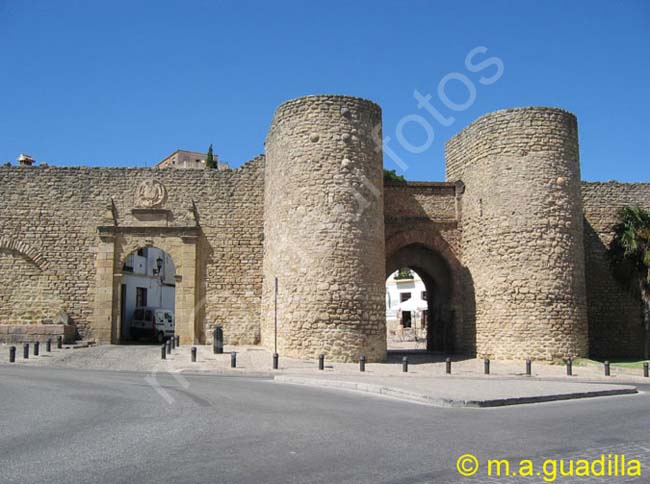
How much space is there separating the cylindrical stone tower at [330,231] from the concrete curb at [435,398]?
5.69 metres

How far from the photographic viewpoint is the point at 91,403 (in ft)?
33.9

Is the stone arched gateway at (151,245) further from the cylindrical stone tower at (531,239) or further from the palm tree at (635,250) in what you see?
the palm tree at (635,250)

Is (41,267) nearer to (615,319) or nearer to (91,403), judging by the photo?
(91,403)

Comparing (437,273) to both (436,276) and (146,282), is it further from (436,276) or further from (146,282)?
(146,282)

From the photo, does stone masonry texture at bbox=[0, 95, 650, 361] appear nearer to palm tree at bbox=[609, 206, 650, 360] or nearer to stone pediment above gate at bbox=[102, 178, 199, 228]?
stone pediment above gate at bbox=[102, 178, 199, 228]

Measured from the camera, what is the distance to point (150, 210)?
25062 millimetres

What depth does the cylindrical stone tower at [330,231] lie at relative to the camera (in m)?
20.9

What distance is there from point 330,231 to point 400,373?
5052mm

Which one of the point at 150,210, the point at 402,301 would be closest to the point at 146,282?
the point at 150,210

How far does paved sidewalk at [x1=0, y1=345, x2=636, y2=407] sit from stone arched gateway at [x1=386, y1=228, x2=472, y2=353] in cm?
154

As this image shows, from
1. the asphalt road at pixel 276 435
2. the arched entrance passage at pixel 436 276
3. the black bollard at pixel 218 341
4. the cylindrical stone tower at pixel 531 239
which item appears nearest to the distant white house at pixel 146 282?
the black bollard at pixel 218 341

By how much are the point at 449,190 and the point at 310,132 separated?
6.18 m

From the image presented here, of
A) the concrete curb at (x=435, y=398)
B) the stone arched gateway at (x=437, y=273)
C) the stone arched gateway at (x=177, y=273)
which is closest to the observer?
the concrete curb at (x=435, y=398)

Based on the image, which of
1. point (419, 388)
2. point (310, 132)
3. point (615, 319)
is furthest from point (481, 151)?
point (419, 388)
